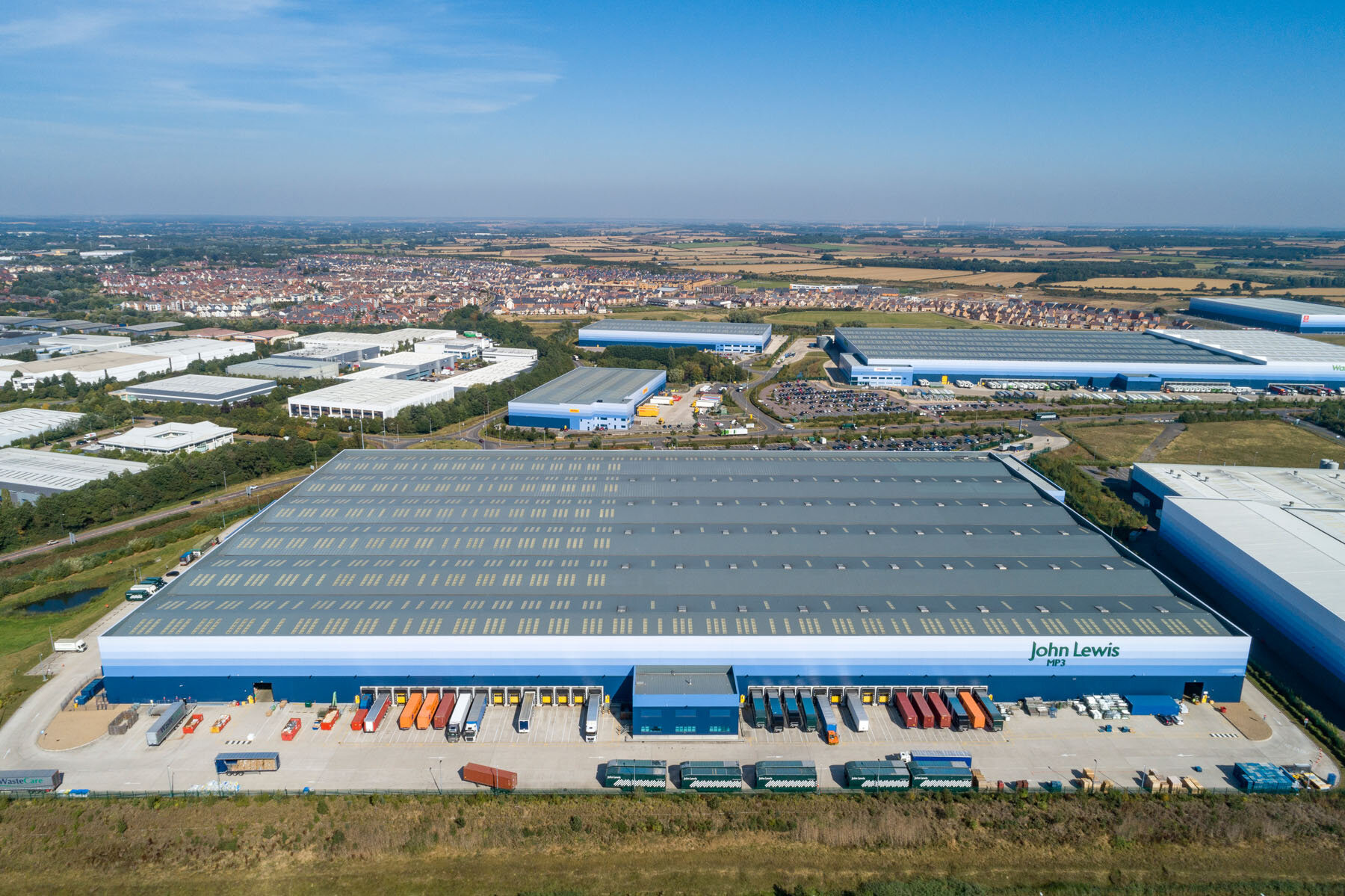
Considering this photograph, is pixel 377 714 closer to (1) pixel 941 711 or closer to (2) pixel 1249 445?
(1) pixel 941 711

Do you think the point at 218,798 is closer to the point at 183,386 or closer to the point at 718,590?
the point at 718,590

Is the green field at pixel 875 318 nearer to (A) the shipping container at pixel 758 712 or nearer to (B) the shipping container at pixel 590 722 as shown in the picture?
(A) the shipping container at pixel 758 712

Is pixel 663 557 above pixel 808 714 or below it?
→ above

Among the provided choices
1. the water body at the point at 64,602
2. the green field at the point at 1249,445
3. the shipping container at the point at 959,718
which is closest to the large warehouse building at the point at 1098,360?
the green field at the point at 1249,445

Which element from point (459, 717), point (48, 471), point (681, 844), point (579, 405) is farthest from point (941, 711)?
point (48, 471)

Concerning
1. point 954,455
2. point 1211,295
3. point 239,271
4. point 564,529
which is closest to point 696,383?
point 954,455

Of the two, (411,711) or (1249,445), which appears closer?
(411,711)

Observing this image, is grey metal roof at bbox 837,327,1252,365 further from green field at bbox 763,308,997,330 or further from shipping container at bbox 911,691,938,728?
shipping container at bbox 911,691,938,728
